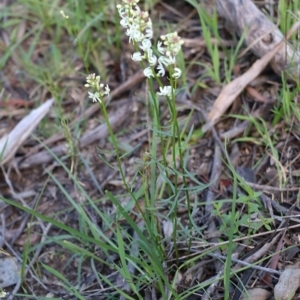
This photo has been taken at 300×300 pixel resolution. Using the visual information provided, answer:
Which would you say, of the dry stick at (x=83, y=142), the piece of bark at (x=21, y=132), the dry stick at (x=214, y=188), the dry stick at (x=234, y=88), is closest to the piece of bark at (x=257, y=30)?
the dry stick at (x=234, y=88)

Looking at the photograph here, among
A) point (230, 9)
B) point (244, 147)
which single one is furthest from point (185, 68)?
point (244, 147)

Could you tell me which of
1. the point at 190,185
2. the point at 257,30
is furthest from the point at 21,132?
the point at 257,30

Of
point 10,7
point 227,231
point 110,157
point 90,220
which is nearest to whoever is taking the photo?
point 227,231

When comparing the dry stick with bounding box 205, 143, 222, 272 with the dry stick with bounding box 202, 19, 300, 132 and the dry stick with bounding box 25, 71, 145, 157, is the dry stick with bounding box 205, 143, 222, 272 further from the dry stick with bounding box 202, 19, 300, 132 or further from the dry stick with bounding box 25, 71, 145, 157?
the dry stick with bounding box 25, 71, 145, 157

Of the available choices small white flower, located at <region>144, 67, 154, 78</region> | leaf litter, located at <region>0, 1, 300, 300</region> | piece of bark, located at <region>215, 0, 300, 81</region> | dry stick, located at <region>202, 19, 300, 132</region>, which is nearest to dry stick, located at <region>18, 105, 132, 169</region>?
leaf litter, located at <region>0, 1, 300, 300</region>

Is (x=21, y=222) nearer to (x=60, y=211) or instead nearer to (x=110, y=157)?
(x=60, y=211)
